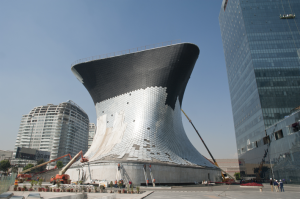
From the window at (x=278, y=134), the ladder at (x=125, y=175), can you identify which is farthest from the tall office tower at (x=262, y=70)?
the ladder at (x=125, y=175)

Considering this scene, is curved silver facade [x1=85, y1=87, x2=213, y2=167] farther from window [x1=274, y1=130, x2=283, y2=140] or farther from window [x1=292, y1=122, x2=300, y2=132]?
window [x1=274, y1=130, x2=283, y2=140]

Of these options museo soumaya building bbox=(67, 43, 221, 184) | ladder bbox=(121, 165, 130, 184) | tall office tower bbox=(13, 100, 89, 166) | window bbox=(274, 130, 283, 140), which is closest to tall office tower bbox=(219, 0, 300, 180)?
window bbox=(274, 130, 283, 140)

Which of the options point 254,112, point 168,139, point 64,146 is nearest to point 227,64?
point 254,112

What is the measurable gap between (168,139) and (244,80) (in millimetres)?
36171

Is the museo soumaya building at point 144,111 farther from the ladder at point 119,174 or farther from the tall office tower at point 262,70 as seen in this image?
the tall office tower at point 262,70

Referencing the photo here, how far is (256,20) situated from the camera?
56500 millimetres

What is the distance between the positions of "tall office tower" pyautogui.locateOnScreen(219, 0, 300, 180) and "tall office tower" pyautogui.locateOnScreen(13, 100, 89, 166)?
2893 inches

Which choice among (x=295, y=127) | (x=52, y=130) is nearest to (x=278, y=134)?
(x=295, y=127)

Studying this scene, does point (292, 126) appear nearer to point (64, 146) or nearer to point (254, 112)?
point (254, 112)

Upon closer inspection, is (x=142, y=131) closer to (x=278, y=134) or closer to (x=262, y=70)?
(x=278, y=134)

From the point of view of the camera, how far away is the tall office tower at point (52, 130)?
9288 centimetres

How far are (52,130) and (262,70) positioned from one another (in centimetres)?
8722

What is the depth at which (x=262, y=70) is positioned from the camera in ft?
166

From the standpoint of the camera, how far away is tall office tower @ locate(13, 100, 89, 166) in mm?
92875
